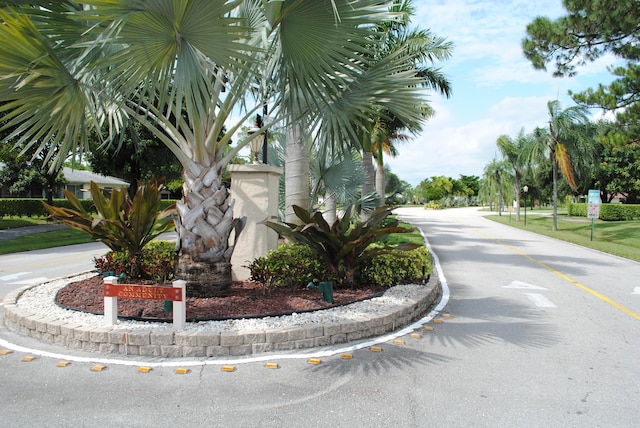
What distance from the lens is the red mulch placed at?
5.59 metres

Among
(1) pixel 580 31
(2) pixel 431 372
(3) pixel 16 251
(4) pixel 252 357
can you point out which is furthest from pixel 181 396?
(1) pixel 580 31

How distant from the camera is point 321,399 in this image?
12.5ft

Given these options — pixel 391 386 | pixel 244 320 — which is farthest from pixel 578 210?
pixel 391 386

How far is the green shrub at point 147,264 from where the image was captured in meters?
7.39

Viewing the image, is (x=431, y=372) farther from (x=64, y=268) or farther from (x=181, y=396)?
(x=64, y=268)

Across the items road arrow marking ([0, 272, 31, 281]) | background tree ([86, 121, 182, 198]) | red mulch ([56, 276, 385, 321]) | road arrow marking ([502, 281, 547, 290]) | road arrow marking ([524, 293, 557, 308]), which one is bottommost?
road arrow marking ([502, 281, 547, 290])

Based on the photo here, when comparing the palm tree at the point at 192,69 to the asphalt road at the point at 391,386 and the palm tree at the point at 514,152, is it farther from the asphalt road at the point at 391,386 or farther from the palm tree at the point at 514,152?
the palm tree at the point at 514,152

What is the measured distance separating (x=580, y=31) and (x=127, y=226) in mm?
15943

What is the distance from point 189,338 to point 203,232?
1.65 m

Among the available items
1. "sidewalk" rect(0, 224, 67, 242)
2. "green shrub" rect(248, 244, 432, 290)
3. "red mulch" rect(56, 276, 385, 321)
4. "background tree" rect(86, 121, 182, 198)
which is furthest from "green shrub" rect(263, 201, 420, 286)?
"background tree" rect(86, 121, 182, 198)

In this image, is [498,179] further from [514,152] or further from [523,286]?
[523,286]

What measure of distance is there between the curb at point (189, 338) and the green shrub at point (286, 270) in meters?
1.71

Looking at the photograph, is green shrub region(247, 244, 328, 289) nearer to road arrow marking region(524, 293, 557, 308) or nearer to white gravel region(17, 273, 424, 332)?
white gravel region(17, 273, 424, 332)

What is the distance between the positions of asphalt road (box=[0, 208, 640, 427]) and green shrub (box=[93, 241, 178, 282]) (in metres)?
2.21
